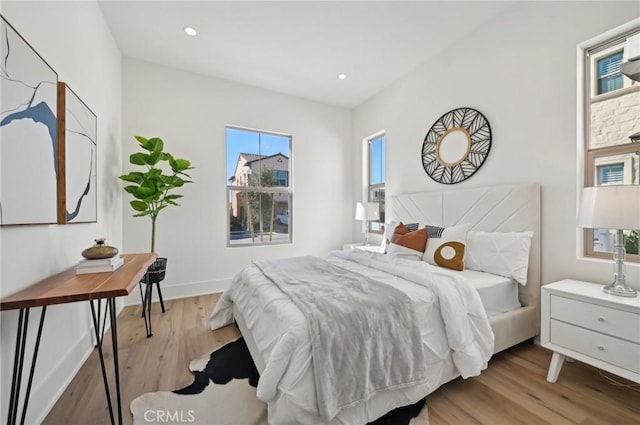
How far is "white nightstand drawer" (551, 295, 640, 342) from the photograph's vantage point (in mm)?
1443

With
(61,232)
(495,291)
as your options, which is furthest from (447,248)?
(61,232)

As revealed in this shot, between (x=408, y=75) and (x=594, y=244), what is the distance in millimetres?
2771

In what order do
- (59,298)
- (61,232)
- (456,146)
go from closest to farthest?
(59,298) < (61,232) < (456,146)

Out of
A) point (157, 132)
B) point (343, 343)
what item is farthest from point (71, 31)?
point (343, 343)

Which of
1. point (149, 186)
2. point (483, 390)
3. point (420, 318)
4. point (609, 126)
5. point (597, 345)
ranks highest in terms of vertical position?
point (609, 126)

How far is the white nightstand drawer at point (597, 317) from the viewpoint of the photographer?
1.44 m

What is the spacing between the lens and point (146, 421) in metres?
1.41

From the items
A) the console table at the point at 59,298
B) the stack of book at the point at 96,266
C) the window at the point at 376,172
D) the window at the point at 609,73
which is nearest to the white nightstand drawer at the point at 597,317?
the window at the point at 609,73

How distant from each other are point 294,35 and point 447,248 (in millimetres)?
2671

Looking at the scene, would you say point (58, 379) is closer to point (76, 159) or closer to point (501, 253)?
point (76, 159)

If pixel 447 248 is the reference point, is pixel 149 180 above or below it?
above

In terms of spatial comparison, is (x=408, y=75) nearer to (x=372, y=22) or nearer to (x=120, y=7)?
(x=372, y=22)

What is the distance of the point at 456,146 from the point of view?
295 centimetres

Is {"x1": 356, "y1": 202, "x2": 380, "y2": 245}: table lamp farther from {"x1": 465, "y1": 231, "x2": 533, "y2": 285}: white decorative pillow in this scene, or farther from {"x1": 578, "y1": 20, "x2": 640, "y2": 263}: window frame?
{"x1": 578, "y1": 20, "x2": 640, "y2": 263}: window frame
